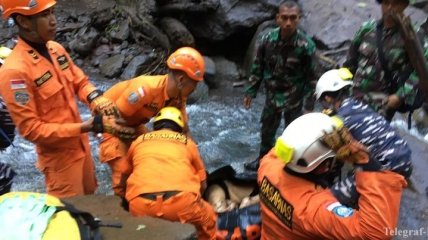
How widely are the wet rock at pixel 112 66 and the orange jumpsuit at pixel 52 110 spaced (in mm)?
6290

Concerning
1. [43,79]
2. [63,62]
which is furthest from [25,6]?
[63,62]

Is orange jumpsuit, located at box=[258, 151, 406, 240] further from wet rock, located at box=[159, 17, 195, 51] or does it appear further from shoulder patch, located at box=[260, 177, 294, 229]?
wet rock, located at box=[159, 17, 195, 51]

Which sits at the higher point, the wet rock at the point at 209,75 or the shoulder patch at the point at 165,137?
the shoulder patch at the point at 165,137

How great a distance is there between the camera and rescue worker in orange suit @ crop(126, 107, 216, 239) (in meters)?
3.39

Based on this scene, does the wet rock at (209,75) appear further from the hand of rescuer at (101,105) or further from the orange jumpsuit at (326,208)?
the orange jumpsuit at (326,208)

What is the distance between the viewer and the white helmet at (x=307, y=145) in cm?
291

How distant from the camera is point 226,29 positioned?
1029 cm

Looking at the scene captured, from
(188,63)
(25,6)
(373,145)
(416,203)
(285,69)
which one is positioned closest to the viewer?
(373,145)

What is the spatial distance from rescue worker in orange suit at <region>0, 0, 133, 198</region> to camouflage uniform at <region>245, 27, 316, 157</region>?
2.16 meters

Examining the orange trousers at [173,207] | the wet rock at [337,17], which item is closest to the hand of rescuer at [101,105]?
the orange trousers at [173,207]

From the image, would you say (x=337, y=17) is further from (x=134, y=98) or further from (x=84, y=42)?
(x=134, y=98)

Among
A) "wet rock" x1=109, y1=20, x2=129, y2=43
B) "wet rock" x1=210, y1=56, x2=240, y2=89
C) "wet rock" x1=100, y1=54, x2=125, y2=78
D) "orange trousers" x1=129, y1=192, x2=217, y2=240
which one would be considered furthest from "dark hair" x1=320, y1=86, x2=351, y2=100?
"wet rock" x1=109, y1=20, x2=129, y2=43

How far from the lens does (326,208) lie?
2811 millimetres

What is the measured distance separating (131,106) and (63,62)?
651 millimetres
